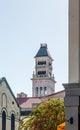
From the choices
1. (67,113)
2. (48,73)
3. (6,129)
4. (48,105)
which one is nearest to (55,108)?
(48,105)

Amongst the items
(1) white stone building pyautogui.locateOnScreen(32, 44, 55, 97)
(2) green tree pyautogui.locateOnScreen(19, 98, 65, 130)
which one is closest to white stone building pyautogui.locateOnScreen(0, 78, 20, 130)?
(2) green tree pyautogui.locateOnScreen(19, 98, 65, 130)

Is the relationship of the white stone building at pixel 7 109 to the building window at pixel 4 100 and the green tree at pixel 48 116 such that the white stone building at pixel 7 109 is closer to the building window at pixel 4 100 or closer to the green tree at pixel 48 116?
the building window at pixel 4 100

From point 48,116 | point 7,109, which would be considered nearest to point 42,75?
point 7,109

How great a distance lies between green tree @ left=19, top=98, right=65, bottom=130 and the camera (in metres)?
16.5

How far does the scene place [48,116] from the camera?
663 inches

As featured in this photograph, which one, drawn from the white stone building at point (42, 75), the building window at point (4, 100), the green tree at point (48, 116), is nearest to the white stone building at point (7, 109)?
the building window at point (4, 100)

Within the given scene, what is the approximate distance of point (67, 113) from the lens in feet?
22.7

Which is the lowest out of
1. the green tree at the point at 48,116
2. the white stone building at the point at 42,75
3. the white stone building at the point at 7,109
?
the green tree at the point at 48,116

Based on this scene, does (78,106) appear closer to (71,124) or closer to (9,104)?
(71,124)

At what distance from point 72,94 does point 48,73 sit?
83.9m

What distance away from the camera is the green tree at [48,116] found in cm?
1653

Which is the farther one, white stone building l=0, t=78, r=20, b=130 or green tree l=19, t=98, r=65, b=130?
white stone building l=0, t=78, r=20, b=130

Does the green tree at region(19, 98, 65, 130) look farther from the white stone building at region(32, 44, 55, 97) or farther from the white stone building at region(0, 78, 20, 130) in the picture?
the white stone building at region(32, 44, 55, 97)

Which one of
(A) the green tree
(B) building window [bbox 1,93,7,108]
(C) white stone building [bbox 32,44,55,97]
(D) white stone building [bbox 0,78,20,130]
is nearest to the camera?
(A) the green tree
